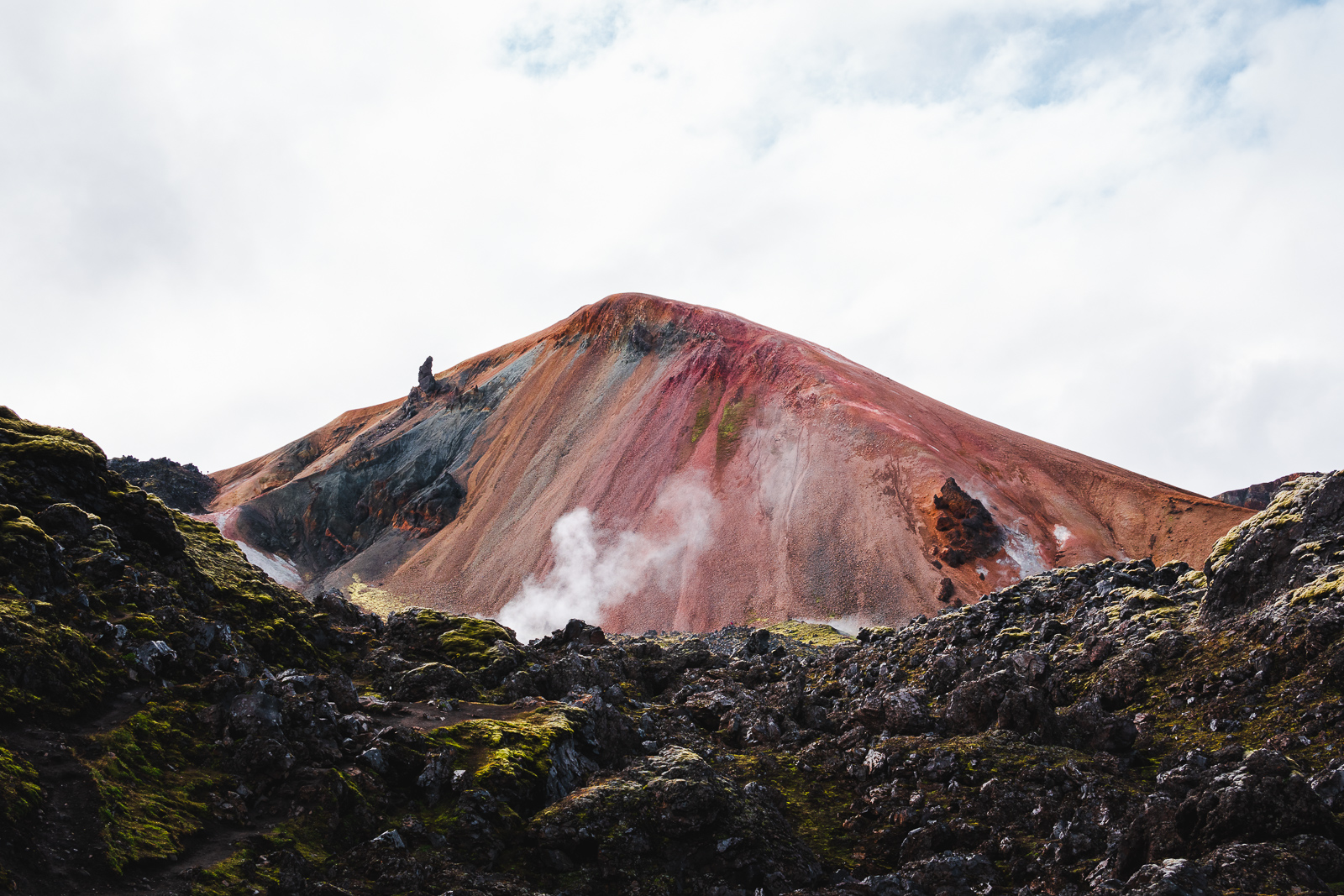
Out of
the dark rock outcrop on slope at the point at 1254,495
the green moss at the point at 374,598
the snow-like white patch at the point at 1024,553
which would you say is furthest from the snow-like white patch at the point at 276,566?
the dark rock outcrop on slope at the point at 1254,495

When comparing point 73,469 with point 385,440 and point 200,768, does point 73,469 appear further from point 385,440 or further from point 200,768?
point 385,440

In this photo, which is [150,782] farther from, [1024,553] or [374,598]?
[374,598]

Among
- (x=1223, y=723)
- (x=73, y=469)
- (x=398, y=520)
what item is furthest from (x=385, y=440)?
(x=1223, y=723)

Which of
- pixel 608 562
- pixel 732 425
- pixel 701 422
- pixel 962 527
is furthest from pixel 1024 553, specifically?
pixel 701 422

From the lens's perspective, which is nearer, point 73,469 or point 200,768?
point 200,768

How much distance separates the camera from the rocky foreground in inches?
425

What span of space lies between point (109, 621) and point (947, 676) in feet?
67.6

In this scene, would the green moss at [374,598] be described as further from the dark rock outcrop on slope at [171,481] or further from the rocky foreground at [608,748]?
the rocky foreground at [608,748]

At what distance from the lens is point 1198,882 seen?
9.59 m

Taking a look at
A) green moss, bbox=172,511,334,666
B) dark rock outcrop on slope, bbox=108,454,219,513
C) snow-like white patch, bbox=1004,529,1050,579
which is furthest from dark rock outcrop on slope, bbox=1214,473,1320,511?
dark rock outcrop on slope, bbox=108,454,219,513

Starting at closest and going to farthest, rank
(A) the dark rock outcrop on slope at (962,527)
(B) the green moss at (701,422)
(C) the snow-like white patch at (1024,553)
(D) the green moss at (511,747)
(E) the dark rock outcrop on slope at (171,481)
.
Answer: (D) the green moss at (511,747) < (C) the snow-like white patch at (1024,553) < (A) the dark rock outcrop on slope at (962,527) < (B) the green moss at (701,422) < (E) the dark rock outcrop on slope at (171,481)

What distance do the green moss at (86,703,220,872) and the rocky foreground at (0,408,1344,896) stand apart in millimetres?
49

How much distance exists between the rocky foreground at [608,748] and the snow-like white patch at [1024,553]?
4027 cm

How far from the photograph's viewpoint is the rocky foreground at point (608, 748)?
10.8 m
